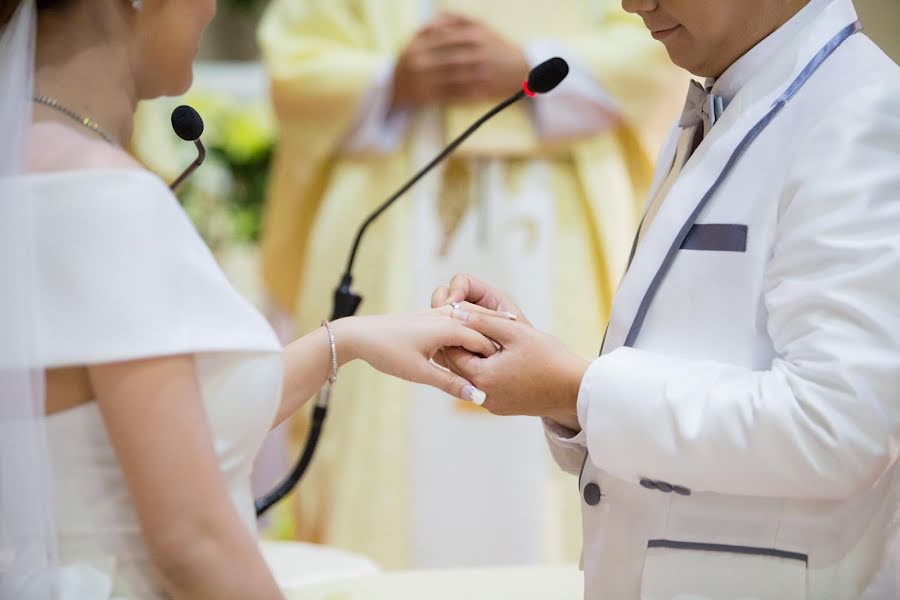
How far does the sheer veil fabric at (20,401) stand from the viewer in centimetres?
128

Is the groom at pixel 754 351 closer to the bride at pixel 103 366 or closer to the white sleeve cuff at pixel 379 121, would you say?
the bride at pixel 103 366

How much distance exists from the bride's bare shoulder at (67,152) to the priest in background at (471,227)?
1.71m

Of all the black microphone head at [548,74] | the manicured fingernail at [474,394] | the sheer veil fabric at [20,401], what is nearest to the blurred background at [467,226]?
the black microphone head at [548,74]

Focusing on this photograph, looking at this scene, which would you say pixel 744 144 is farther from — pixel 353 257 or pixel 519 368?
pixel 353 257

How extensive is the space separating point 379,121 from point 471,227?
35 cm

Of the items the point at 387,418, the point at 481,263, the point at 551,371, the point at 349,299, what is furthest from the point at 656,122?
the point at 551,371

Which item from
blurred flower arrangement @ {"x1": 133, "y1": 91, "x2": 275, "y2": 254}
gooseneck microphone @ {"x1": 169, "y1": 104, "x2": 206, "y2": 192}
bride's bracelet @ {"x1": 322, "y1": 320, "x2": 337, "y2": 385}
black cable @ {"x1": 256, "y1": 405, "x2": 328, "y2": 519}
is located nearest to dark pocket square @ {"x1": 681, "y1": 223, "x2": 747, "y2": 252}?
bride's bracelet @ {"x1": 322, "y1": 320, "x2": 337, "y2": 385}

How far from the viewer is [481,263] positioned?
10.0 ft

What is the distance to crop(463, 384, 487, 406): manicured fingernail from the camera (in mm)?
1661

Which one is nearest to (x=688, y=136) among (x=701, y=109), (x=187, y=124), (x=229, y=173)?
(x=701, y=109)

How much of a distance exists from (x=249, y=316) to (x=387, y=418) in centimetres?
173

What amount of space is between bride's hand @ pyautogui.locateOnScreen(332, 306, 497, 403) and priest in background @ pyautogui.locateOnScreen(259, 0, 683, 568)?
4.23 feet

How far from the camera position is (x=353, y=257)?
6.56 ft

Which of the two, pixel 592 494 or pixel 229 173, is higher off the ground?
pixel 229 173
